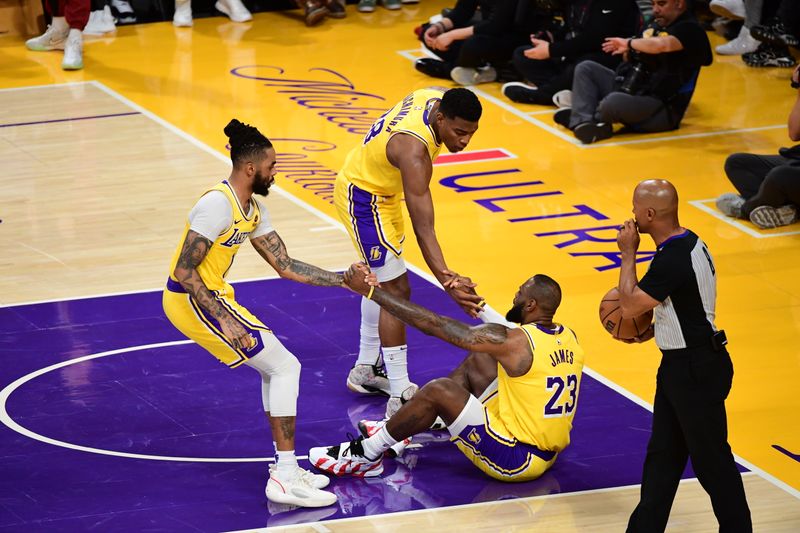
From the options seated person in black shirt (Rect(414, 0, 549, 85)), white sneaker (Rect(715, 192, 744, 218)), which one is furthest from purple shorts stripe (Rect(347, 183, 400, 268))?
seated person in black shirt (Rect(414, 0, 549, 85))

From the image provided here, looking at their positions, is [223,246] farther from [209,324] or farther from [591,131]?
[591,131]

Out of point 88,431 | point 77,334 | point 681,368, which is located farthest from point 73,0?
point 681,368

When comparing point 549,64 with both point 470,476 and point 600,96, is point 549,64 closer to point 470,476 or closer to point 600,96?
point 600,96

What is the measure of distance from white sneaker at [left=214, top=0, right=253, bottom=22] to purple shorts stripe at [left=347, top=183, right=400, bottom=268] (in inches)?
411

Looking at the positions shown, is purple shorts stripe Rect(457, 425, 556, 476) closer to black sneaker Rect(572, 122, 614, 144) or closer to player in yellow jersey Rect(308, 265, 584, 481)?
player in yellow jersey Rect(308, 265, 584, 481)

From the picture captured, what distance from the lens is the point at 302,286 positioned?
953 cm

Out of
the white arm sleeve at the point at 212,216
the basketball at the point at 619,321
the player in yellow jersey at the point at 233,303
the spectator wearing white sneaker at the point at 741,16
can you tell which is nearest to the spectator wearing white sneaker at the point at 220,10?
the spectator wearing white sneaker at the point at 741,16

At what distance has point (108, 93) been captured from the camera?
14.3 metres

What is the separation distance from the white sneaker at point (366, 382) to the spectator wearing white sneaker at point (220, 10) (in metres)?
10.3

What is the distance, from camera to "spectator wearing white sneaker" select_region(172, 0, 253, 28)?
17.1m

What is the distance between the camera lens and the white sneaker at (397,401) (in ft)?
24.2

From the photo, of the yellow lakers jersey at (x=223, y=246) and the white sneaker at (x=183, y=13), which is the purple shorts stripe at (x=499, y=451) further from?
the white sneaker at (x=183, y=13)

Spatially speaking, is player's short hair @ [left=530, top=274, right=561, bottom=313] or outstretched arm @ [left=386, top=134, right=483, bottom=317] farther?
outstretched arm @ [left=386, top=134, right=483, bottom=317]

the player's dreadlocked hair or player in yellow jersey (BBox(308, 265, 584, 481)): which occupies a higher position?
the player's dreadlocked hair
